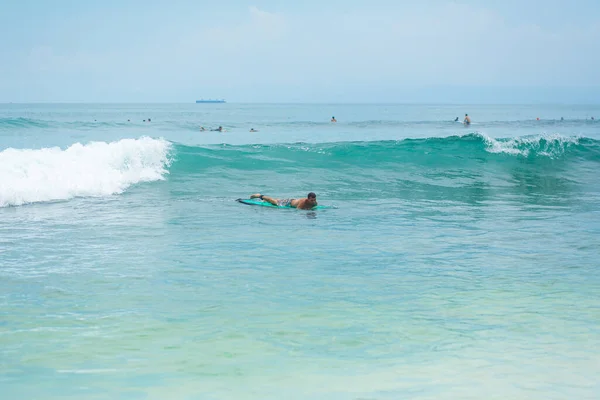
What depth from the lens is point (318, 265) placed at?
32.1 ft

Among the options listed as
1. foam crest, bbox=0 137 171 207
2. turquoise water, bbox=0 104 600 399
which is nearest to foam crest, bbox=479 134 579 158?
turquoise water, bbox=0 104 600 399

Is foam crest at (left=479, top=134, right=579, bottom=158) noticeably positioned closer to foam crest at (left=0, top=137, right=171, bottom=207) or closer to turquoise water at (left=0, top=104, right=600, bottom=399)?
turquoise water at (left=0, top=104, right=600, bottom=399)

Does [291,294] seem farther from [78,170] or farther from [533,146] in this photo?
[533,146]

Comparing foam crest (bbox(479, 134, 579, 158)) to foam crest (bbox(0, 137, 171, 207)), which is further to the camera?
foam crest (bbox(479, 134, 579, 158))

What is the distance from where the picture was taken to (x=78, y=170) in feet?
64.2

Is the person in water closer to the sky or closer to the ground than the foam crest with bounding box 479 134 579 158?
closer to the ground

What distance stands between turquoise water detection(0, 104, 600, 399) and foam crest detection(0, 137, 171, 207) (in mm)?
95

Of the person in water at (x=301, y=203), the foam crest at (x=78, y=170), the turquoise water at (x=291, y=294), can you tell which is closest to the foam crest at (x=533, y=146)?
the turquoise water at (x=291, y=294)

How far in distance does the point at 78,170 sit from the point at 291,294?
13.4 metres

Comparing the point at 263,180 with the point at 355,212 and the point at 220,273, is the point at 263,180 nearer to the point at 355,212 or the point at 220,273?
the point at 355,212

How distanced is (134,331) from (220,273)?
260cm

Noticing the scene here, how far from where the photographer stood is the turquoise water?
558 centimetres

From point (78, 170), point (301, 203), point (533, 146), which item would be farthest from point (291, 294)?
point (533, 146)

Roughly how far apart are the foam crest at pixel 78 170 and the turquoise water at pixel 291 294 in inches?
3.7
